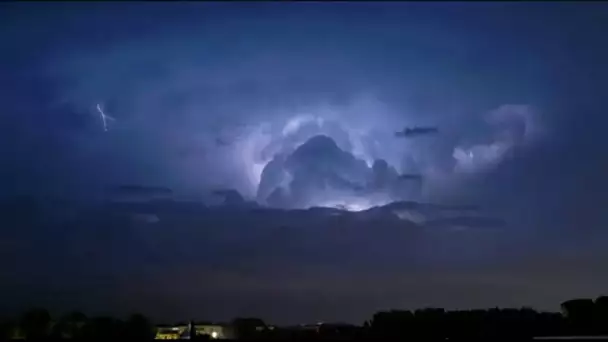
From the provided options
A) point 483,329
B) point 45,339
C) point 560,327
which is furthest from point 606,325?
point 45,339

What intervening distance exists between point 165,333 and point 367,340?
2502 cm

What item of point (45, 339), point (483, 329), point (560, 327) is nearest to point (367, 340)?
point (483, 329)

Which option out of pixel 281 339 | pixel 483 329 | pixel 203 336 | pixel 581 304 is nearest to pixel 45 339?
pixel 203 336

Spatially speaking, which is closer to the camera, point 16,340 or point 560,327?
point 16,340

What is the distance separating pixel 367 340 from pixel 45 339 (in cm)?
2739

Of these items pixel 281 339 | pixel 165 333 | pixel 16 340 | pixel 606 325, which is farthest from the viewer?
Answer: pixel 165 333

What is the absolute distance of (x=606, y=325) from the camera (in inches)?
3492

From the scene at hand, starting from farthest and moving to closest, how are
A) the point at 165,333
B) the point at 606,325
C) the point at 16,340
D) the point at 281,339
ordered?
1. the point at 165,333
2. the point at 606,325
3. the point at 281,339
4. the point at 16,340

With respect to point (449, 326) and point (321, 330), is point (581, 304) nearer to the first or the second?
point (449, 326)

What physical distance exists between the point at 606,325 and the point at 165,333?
42.2m

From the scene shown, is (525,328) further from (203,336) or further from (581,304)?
(203,336)

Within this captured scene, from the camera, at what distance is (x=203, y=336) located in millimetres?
88000

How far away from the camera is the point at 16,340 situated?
7706 cm

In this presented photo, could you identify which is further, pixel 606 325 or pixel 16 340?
pixel 606 325
